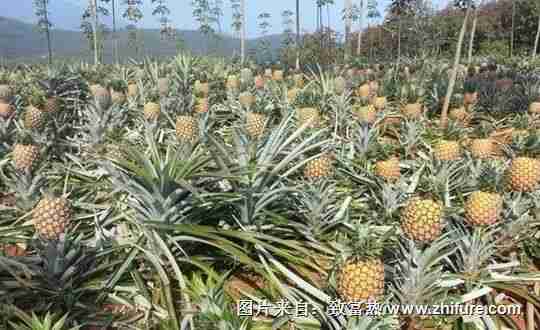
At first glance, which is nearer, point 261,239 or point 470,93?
point 261,239

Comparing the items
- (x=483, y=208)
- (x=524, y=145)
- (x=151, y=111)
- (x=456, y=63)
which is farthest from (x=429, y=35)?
(x=483, y=208)

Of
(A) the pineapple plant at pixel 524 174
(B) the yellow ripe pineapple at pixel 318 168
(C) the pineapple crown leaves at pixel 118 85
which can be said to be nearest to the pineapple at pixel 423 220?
(B) the yellow ripe pineapple at pixel 318 168

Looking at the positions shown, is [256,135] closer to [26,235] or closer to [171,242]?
[171,242]

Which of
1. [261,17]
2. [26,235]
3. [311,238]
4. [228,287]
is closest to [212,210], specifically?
[228,287]

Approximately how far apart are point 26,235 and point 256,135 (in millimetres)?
1284

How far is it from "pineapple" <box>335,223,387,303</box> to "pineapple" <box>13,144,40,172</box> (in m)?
1.65

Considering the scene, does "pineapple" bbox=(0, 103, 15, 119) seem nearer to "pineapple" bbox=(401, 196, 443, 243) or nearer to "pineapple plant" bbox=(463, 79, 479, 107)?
"pineapple" bbox=(401, 196, 443, 243)

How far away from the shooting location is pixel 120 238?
1.76 m

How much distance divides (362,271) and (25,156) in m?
1.73

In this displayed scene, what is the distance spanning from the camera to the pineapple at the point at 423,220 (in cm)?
130

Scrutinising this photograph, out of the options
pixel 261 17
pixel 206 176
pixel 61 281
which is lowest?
pixel 61 281

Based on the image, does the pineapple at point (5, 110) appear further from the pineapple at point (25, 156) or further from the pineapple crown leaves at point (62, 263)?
the pineapple crown leaves at point (62, 263)

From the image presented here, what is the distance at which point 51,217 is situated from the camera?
1.37 meters

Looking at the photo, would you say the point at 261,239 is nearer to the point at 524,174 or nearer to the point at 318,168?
the point at 318,168
